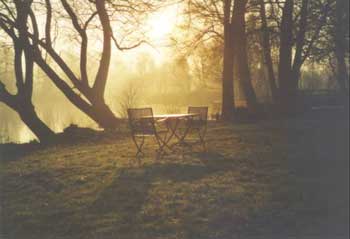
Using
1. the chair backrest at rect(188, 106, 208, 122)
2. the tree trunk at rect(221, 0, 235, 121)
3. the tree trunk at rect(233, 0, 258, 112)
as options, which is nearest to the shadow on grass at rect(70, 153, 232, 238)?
the chair backrest at rect(188, 106, 208, 122)

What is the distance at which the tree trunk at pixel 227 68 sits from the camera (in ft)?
65.2

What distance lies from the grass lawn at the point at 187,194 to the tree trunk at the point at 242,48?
8.72 metres

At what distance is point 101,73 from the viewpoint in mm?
18484

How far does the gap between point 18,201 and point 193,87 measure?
40.3m

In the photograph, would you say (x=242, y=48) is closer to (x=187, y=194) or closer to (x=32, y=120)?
(x=32, y=120)

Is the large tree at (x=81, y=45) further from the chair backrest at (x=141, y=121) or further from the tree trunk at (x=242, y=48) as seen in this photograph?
the chair backrest at (x=141, y=121)

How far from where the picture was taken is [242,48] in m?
21.4

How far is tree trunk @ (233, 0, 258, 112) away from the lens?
59.7 feet

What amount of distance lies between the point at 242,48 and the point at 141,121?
12302mm

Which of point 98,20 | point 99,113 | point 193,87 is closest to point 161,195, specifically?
point 99,113

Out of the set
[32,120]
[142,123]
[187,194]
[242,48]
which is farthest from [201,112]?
[242,48]

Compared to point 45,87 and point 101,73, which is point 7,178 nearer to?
point 101,73

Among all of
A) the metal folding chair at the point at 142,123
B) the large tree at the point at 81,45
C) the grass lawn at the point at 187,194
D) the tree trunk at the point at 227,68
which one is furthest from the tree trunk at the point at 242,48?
the metal folding chair at the point at 142,123

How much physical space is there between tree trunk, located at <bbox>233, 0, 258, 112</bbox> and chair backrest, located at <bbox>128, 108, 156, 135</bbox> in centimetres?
881
